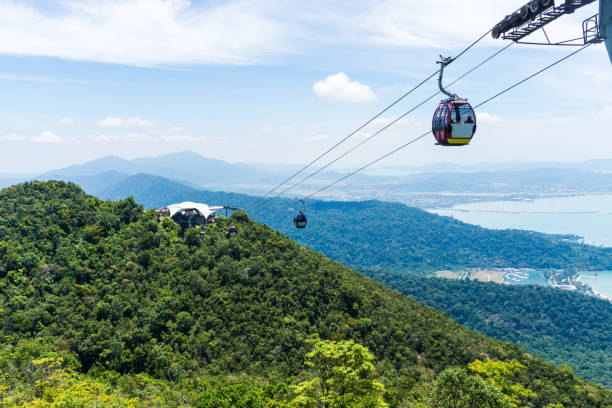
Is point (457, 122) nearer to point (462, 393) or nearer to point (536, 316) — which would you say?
point (462, 393)

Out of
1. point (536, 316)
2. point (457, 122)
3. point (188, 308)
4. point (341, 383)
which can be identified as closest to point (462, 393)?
point (341, 383)

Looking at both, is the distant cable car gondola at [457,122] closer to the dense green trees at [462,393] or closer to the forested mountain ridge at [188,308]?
the dense green trees at [462,393]

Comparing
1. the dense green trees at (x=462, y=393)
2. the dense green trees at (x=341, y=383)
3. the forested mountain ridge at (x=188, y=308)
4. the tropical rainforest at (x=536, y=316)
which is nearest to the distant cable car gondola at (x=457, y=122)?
the dense green trees at (x=462, y=393)

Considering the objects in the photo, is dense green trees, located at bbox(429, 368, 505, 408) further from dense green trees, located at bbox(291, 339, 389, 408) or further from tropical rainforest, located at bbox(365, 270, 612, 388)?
tropical rainforest, located at bbox(365, 270, 612, 388)

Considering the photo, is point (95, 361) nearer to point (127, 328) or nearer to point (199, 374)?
point (127, 328)

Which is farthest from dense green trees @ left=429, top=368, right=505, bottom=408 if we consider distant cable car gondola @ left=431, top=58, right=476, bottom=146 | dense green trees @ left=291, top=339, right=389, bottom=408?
distant cable car gondola @ left=431, top=58, right=476, bottom=146

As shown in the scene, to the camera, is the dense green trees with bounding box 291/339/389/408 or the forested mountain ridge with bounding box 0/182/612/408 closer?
the dense green trees with bounding box 291/339/389/408
